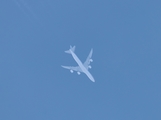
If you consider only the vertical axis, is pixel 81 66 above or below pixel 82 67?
above

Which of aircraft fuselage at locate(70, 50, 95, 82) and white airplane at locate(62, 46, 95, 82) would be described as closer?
white airplane at locate(62, 46, 95, 82)

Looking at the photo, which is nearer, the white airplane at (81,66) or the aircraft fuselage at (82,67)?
the white airplane at (81,66)

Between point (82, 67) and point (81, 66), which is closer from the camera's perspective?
point (81, 66)
